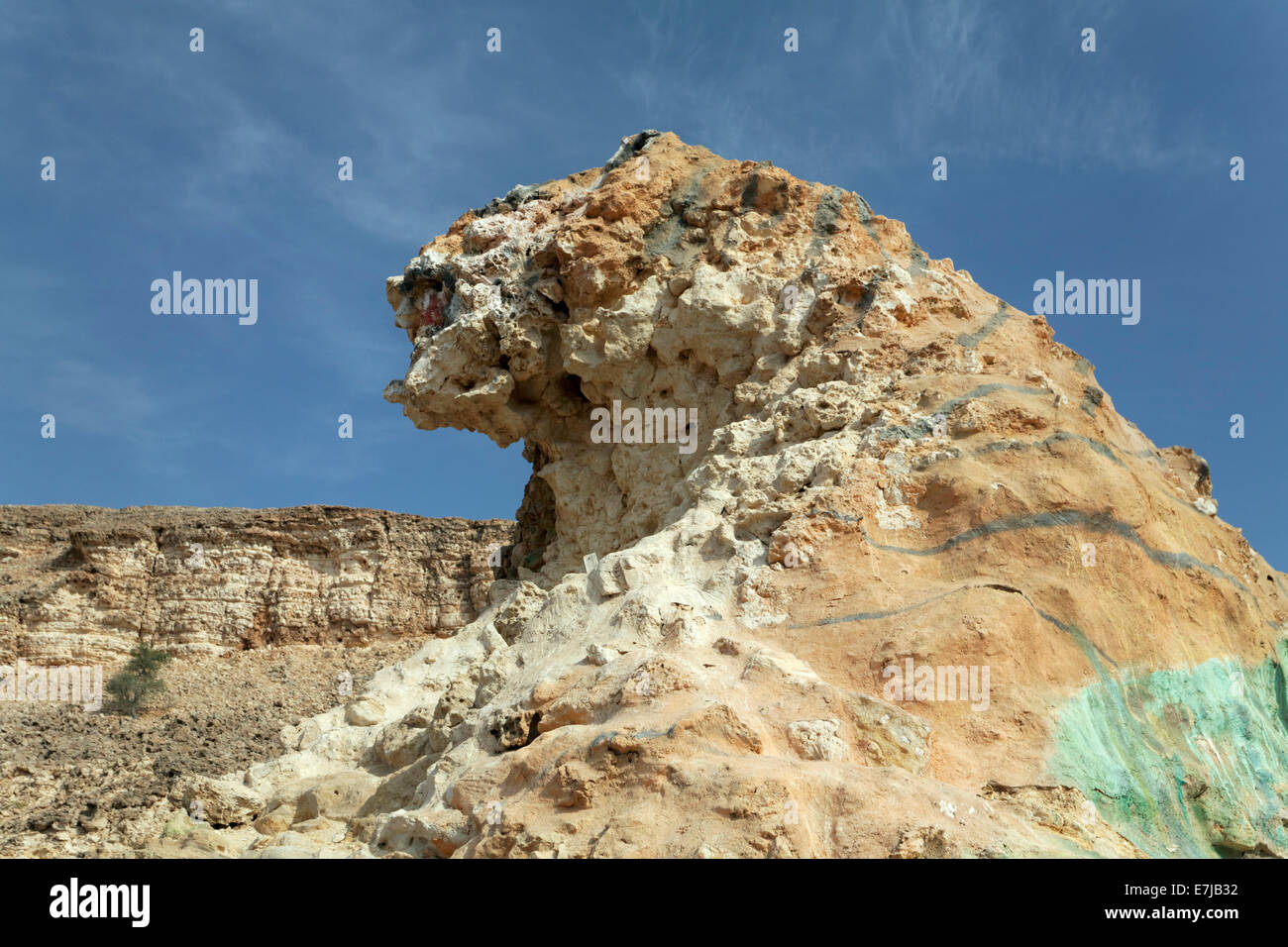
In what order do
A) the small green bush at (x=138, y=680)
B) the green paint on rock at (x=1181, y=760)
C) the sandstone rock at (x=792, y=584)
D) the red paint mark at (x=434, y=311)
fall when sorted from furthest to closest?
the small green bush at (x=138, y=680), the red paint mark at (x=434, y=311), the green paint on rock at (x=1181, y=760), the sandstone rock at (x=792, y=584)

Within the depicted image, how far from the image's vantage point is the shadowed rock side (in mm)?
4430

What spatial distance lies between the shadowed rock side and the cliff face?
79.5 feet

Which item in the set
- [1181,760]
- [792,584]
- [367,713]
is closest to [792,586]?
[792,584]

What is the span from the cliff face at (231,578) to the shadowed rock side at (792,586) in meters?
24.2

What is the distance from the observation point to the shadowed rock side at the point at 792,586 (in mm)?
4430

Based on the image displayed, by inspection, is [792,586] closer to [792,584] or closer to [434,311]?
[792,584]

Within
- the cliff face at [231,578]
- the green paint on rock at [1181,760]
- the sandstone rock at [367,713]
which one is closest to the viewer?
the green paint on rock at [1181,760]

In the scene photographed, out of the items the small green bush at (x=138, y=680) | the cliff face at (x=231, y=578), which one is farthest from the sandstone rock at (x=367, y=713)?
the cliff face at (x=231, y=578)

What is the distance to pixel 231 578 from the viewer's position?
32.4 m

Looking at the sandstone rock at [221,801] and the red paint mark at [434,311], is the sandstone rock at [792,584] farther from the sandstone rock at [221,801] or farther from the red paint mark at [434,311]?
the sandstone rock at [221,801]

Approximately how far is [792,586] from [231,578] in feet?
97.5

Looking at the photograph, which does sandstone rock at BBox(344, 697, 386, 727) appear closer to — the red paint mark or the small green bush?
the red paint mark
